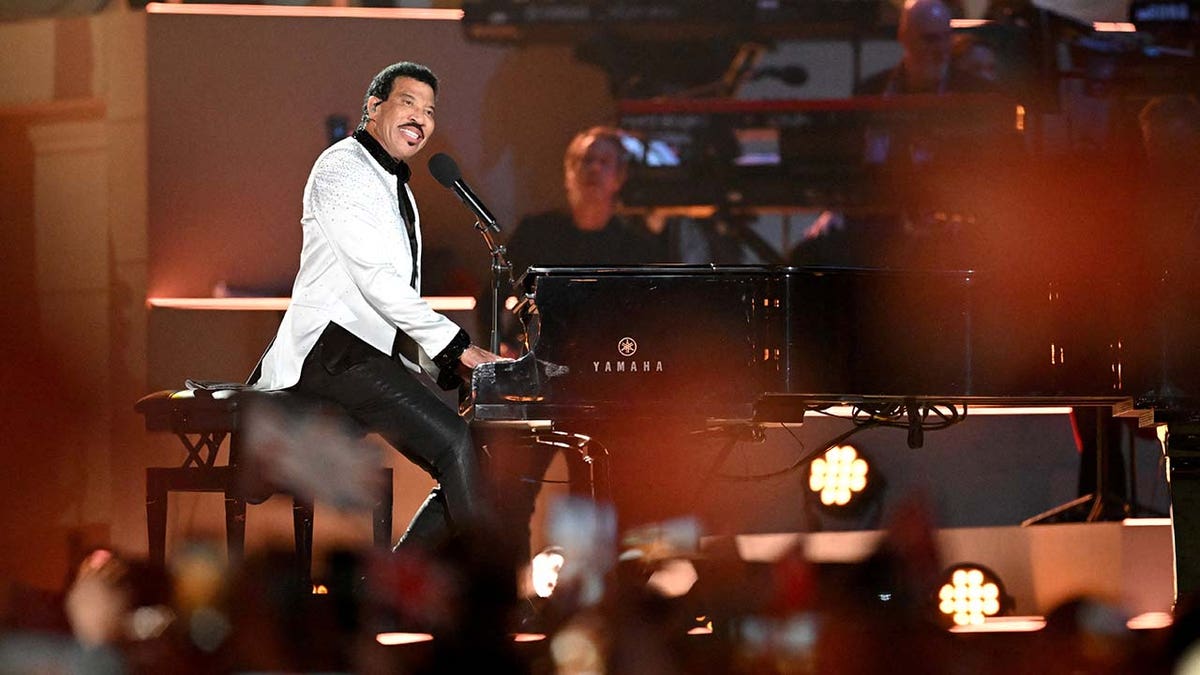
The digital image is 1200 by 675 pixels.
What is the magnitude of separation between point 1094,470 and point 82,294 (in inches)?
156

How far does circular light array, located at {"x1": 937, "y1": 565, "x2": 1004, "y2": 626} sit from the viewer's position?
4.90 metres

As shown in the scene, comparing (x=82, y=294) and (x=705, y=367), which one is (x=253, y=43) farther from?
(x=705, y=367)

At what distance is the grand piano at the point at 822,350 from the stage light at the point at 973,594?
121 cm

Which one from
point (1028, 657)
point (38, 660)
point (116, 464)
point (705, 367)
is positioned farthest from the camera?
point (116, 464)

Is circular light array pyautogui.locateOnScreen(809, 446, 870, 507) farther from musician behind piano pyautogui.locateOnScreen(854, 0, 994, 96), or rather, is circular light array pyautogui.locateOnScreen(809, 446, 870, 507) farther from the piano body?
the piano body

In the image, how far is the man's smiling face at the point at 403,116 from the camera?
Result: 3.84 m

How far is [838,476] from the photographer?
5.56m

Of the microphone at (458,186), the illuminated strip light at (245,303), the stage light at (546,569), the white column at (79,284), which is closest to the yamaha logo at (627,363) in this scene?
the microphone at (458,186)

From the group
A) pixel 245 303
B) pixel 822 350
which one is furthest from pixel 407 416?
pixel 245 303

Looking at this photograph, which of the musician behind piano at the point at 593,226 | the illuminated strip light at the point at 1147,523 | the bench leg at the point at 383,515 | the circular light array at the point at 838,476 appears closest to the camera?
the bench leg at the point at 383,515

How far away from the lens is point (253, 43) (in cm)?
571

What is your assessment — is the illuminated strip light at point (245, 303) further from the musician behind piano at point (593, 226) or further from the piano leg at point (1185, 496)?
the piano leg at point (1185, 496)

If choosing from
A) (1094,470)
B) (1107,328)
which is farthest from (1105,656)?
(1094,470)

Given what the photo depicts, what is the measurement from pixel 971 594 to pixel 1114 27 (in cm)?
Result: 238
